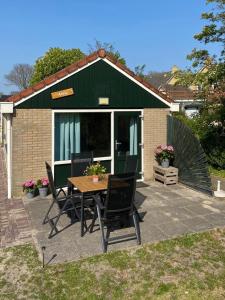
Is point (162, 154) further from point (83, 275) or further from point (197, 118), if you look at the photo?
point (83, 275)

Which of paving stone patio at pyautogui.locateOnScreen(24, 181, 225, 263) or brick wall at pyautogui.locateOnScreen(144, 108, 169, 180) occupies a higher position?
brick wall at pyautogui.locateOnScreen(144, 108, 169, 180)

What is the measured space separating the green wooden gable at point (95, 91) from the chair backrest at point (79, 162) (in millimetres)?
1640

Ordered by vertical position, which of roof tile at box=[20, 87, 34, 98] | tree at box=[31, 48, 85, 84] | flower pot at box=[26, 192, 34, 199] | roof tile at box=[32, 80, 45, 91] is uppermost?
tree at box=[31, 48, 85, 84]

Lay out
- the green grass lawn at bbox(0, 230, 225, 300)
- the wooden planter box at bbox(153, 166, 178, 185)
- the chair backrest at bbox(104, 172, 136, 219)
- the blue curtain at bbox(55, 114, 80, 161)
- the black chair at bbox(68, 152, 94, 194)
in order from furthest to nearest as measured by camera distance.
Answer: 1. the wooden planter box at bbox(153, 166, 178, 185)
2. the blue curtain at bbox(55, 114, 80, 161)
3. the black chair at bbox(68, 152, 94, 194)
4. the chair backrest at bbox(104, 172, 136, 219)
5. the green grass lawn at bbox(0, 230, 225, 300)

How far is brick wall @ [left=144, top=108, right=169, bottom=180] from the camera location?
1000 cm

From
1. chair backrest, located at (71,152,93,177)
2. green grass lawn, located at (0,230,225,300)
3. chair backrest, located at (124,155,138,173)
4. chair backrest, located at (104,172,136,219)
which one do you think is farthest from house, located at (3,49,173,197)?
chair backrest, located at (104,172,136,219)

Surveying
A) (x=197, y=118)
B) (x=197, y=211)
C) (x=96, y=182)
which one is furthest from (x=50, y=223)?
(x=197, y=118)

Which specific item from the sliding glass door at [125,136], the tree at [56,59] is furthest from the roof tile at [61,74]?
the tree at [56,59]

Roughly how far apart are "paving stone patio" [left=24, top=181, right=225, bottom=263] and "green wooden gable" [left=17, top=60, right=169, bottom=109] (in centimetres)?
260

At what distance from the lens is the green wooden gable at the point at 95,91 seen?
330 inches

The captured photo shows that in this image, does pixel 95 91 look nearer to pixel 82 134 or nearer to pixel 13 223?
pixel 82 134

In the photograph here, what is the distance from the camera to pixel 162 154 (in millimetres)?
9812

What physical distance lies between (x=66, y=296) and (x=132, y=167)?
3.90m

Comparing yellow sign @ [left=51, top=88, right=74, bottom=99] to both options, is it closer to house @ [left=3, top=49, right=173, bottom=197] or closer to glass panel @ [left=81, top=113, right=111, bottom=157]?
house @ [left=3, top=49, right=173, bottom=197]
